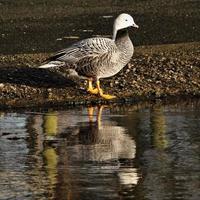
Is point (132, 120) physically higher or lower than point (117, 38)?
lower

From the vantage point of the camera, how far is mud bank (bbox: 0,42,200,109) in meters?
16.5

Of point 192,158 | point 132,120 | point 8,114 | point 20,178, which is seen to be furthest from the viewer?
point 8,114

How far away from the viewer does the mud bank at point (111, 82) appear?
16516 millimetres

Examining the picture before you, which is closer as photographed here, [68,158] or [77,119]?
[68,158]

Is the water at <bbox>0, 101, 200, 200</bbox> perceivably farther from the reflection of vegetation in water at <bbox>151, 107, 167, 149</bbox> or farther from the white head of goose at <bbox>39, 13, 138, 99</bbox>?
the white head of goose at <bbox>39, 13, 138, 99</bbox>

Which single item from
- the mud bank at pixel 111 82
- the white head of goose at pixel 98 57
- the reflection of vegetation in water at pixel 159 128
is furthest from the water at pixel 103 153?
the white head of goose at pixel 98 57

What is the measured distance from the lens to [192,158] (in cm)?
1122

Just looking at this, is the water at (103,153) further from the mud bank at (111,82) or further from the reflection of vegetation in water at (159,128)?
the mud bank at (111,82)

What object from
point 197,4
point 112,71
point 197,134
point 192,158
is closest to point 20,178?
point 192,158

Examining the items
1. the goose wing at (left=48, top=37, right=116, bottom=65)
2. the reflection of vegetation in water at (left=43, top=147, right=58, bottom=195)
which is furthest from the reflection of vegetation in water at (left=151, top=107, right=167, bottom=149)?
the goose wing at (left=48, top=37, right=116, bottom=65)

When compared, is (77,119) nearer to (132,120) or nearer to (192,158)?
(132,120)

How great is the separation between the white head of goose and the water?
1.01m

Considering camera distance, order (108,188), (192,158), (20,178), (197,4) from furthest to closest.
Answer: (197,4) < (192,158) < (20,178) < (108,188)

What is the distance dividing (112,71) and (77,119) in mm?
2343
